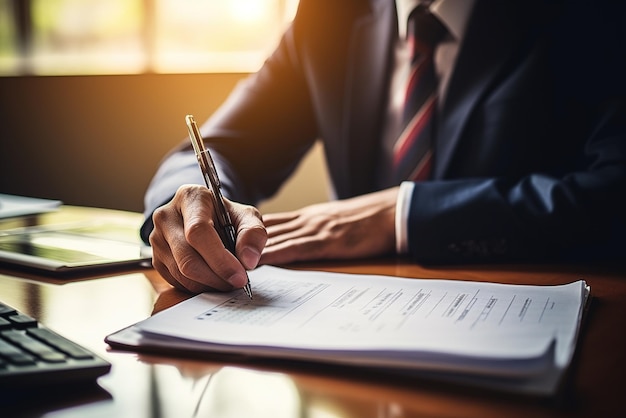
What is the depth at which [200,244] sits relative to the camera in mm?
697

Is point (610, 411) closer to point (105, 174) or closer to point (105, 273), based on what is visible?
point (105, 273)

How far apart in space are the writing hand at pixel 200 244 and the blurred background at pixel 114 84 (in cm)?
176

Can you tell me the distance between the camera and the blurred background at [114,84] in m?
2.71

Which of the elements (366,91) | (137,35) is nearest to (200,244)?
(366,91)

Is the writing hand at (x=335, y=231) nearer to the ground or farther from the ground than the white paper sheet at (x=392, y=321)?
farther from the ground

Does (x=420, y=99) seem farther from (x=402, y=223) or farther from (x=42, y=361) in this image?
(x=42, y=361)

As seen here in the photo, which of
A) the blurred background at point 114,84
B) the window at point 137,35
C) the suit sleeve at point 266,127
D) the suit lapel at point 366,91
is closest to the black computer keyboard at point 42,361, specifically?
the suit sleeve at point 266,127

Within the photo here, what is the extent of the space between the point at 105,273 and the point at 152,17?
2.28 m

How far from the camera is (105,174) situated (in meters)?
2.93

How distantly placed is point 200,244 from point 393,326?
9.5 inches

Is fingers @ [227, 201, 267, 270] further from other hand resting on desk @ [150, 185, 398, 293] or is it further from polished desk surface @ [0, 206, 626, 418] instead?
polished desk surface @ [0, 206, 626, 418]

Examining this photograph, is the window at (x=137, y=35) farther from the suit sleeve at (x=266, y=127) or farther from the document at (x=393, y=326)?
the document at (x=393, y=326)

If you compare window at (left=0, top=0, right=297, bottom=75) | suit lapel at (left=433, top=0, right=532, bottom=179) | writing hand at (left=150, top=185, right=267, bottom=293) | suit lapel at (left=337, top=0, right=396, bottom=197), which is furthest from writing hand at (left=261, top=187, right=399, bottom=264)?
window at (left=0, top=0, right=297, bottom=75)

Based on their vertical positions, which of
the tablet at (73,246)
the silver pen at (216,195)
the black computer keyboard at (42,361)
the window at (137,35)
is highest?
the window at (137,35)
